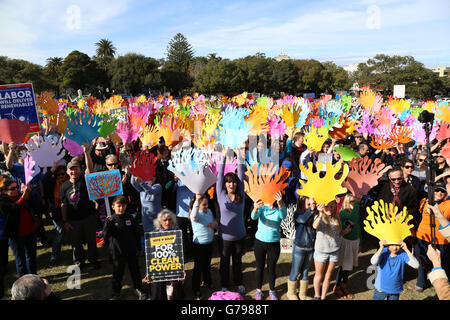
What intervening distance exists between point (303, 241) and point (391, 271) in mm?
1021

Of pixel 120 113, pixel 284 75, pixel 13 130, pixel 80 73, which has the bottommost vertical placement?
pixel 13 130

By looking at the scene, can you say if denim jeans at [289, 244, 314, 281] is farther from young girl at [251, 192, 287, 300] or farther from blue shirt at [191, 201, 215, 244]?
blue shirt at [191, 201, 215, 244]

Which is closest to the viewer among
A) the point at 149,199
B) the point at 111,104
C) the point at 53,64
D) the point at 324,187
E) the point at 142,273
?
the point at 324,187

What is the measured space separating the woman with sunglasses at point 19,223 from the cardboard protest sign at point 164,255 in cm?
209

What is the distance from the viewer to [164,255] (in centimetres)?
344

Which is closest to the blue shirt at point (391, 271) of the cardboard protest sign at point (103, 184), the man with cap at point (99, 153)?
the cardboard protest sign at point (103, 184)

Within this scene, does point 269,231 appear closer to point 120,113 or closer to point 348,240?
point 348,240

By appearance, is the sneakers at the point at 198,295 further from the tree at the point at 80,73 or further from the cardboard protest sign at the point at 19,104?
the tree at the point at 80,73

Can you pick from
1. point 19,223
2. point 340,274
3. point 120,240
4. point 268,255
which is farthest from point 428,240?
point 19,223

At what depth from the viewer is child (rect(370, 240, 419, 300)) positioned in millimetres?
3375

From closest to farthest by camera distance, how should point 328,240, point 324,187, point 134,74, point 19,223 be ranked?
point 324,187 < point 328,240 < point 19,223 < point 134,74

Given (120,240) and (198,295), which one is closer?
(120,240)

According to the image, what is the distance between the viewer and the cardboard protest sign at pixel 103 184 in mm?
4410

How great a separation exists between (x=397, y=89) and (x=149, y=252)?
72.2ft
